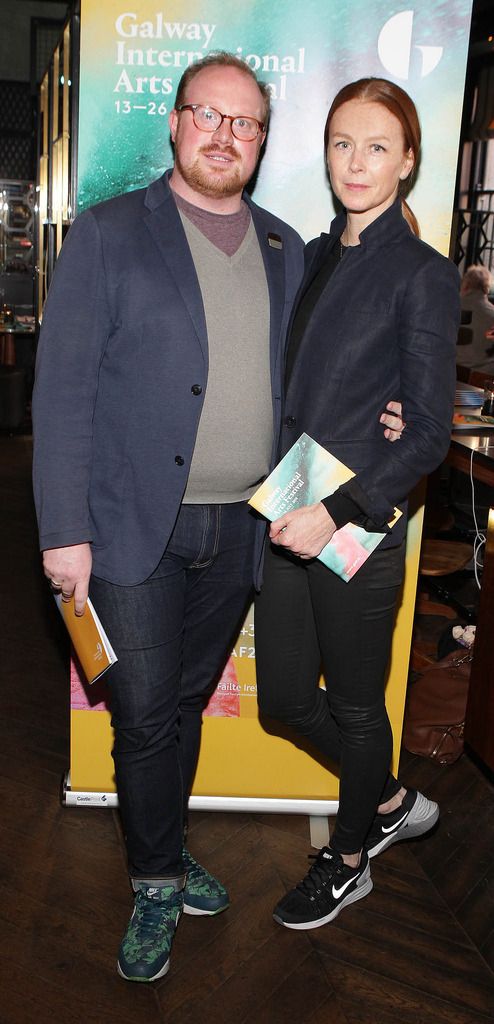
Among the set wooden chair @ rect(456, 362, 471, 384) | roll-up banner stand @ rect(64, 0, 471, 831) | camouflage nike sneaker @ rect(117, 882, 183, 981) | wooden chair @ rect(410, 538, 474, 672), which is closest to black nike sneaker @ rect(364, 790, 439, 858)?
camouflage nike sneaker @ rect(117, 882, 183, 981)

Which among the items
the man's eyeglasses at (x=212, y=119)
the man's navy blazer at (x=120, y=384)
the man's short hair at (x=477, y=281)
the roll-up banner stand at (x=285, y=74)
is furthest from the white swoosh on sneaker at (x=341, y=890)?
the man's short hair at (x=477, y=281)

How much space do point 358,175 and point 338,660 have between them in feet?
3.24

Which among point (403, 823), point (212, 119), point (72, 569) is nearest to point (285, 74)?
point (212, 119)

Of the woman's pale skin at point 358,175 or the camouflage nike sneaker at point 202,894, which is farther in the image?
the camouflage nike sneaker at point 202,894

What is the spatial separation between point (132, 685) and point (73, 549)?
31cm

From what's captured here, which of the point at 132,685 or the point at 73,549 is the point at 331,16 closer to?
the point at 73,549

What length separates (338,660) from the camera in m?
2.04

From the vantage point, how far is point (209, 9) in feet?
7.36

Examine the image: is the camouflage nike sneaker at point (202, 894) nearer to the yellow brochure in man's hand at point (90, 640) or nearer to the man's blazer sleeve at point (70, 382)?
the yellow brochure in man's hand at point (90, 640)

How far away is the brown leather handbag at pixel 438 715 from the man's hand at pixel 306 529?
1545 millimetres

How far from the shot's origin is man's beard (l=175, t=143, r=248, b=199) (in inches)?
74.0

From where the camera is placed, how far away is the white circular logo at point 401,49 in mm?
2262

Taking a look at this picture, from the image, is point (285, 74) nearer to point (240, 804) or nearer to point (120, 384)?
point (120, 384)

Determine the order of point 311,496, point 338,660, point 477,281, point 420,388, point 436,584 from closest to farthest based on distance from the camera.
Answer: point 420,388
point 311,496
point 338,660
point 436,584
point 477,281
